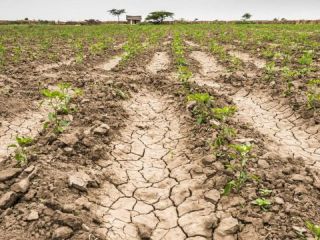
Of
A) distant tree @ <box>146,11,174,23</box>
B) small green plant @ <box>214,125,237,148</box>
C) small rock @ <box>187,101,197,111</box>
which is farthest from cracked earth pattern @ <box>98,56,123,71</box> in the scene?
distant tree @ <box>146,11,174,23</box>

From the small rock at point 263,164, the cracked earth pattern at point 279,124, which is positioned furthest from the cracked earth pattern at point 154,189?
the cracked earth pattern at point 279,124

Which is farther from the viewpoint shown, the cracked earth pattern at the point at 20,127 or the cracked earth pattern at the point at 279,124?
the cracked earth pattern at the point at 20,127

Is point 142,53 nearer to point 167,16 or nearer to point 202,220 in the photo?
point 202,220

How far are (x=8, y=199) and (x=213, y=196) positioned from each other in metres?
1.97

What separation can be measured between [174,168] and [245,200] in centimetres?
116

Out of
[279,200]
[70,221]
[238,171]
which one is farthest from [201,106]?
[70,221]

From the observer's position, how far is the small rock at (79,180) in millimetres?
3455

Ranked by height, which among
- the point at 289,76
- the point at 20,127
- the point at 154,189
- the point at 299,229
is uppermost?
the point at 289,76

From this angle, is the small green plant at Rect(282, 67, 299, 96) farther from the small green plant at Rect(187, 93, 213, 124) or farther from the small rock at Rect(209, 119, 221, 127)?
the small rock at Rect(209, 119, 221, 127)

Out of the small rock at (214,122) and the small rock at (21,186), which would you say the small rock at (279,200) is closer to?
the small rock at (214,122)

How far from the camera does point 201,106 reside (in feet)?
18.6

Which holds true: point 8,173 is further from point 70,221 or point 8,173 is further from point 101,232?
point 101,232

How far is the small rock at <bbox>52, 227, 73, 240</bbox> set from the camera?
2.71 meters

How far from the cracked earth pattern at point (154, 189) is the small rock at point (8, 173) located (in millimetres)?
837
